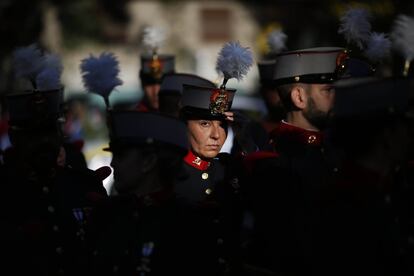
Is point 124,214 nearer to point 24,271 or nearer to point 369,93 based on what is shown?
point 24,271

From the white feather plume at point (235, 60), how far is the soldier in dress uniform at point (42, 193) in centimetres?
114

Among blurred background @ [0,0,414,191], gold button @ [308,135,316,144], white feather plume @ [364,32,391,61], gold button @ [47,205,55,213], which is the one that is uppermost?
white feather plume @ [364,32,391,61]

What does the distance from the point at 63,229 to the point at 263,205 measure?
1.33 m

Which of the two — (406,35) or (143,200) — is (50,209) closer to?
(143,200)

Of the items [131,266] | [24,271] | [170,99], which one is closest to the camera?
[131,266]

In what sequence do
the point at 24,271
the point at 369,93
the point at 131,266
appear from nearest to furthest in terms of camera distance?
1. the point at 369,93
2. the point at 131,266
3. the point at 24,271

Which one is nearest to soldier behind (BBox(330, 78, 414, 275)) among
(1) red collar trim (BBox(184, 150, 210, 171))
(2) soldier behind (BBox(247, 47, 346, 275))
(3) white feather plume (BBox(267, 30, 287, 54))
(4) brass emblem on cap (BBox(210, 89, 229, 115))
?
(2) soldier behind (BBox(247, 47, 346, 275))

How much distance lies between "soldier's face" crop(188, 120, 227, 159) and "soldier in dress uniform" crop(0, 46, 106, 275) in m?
0.75

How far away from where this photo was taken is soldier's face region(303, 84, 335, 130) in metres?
5.42

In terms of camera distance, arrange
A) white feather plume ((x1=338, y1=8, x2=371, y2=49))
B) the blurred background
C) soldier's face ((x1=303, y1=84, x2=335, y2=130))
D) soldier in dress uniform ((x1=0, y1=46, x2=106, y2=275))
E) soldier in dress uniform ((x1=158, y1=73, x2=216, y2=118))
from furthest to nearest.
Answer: the blurred background < soldier in dress uniform ((x1=158, y1=73, x2=216, y2=118)) < white feather plume ((x1=338, y1=8, x2=371, y2=49)) < soldier's face ((x1=303, y1=84, x2=335, y2=130)) < soldier in dress uniform ((x1=0, y1=46, x2=106, y2=275))

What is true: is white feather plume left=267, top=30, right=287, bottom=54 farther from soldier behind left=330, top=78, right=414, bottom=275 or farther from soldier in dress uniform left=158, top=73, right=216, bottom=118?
soldier behind left=330, top=78, right=414, bottom=275

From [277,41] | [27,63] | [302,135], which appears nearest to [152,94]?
[277,41]

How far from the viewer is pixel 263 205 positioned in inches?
190

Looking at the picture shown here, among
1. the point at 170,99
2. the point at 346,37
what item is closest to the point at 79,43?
the point at 170,99
